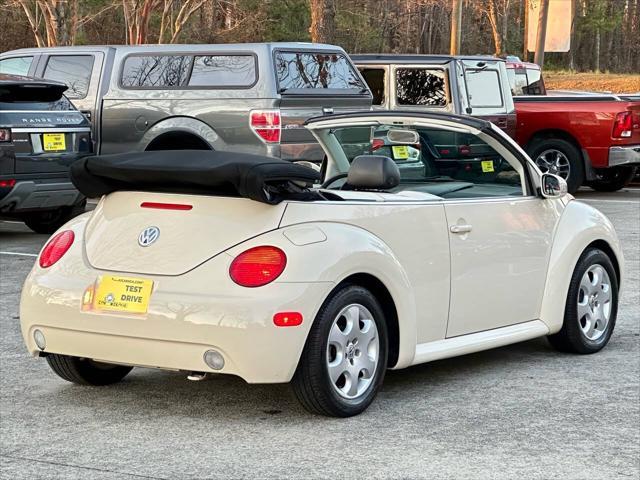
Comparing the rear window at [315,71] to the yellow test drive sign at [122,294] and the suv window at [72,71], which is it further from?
the yellow test drive sign at [122,294]

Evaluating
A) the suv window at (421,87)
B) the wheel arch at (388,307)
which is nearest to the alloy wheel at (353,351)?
the wheel arch at (388,307)

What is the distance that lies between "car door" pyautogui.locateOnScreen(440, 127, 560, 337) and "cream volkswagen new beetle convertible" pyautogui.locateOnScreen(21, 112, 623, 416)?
1 centimetres

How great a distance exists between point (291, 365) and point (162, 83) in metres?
9.11

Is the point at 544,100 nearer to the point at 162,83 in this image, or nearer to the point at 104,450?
the point at 162,83

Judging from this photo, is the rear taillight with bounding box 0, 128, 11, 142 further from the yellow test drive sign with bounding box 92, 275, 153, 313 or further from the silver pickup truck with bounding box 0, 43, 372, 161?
the yellow test drive sign with bounding box 92, 275, 153, 313

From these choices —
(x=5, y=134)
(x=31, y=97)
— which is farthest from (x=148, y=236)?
(x=31, y=97)

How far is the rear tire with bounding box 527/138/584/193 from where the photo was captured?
60.7 ft

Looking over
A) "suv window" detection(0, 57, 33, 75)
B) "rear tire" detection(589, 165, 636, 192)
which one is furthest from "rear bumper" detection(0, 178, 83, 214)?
"rear tire" detection(589, 165, 636, 192)

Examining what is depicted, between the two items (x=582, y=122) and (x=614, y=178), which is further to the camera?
(x=614, y=178)

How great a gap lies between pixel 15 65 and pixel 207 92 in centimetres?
287

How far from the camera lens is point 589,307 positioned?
7.32 m

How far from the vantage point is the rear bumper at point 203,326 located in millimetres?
5387

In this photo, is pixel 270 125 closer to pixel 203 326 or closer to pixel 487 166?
pixel 487 166

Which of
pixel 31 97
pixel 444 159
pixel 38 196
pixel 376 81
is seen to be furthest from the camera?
pixel 376 81
